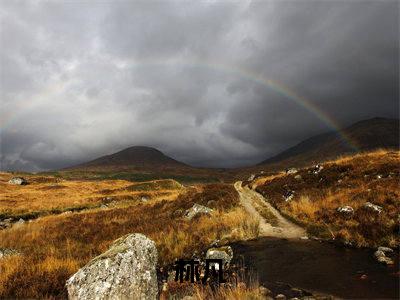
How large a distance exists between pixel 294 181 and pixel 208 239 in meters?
22.4

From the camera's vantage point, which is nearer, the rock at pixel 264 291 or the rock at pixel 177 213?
the rock at pixel 264 291

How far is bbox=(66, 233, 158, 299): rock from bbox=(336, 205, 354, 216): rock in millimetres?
12478

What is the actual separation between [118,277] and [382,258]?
9.20 m

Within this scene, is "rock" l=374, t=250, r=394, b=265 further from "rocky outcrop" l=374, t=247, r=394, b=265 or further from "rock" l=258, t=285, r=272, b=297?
"rock" l=258, t=285, r=272, b=297

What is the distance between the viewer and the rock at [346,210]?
1744 cm

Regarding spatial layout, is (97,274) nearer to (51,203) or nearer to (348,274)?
(348,274)

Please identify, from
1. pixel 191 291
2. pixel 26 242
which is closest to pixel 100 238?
pixel 26 242

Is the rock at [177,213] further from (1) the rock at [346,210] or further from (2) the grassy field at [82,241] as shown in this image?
(1) the rock at [346,210]

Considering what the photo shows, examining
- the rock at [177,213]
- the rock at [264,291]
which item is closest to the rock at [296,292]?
the rock at [264,291]

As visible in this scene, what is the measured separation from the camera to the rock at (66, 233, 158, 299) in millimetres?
8062

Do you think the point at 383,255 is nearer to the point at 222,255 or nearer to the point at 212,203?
the point at 222,255

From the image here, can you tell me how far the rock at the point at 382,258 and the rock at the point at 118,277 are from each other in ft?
26.3

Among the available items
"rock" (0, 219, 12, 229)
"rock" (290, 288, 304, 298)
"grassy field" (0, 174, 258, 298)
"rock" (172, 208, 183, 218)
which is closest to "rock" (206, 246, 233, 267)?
"grassy field" (0, 174, 258, 298)

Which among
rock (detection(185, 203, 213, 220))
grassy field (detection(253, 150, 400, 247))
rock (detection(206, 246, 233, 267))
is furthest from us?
rock (detection(185, 203, 213, 220))
